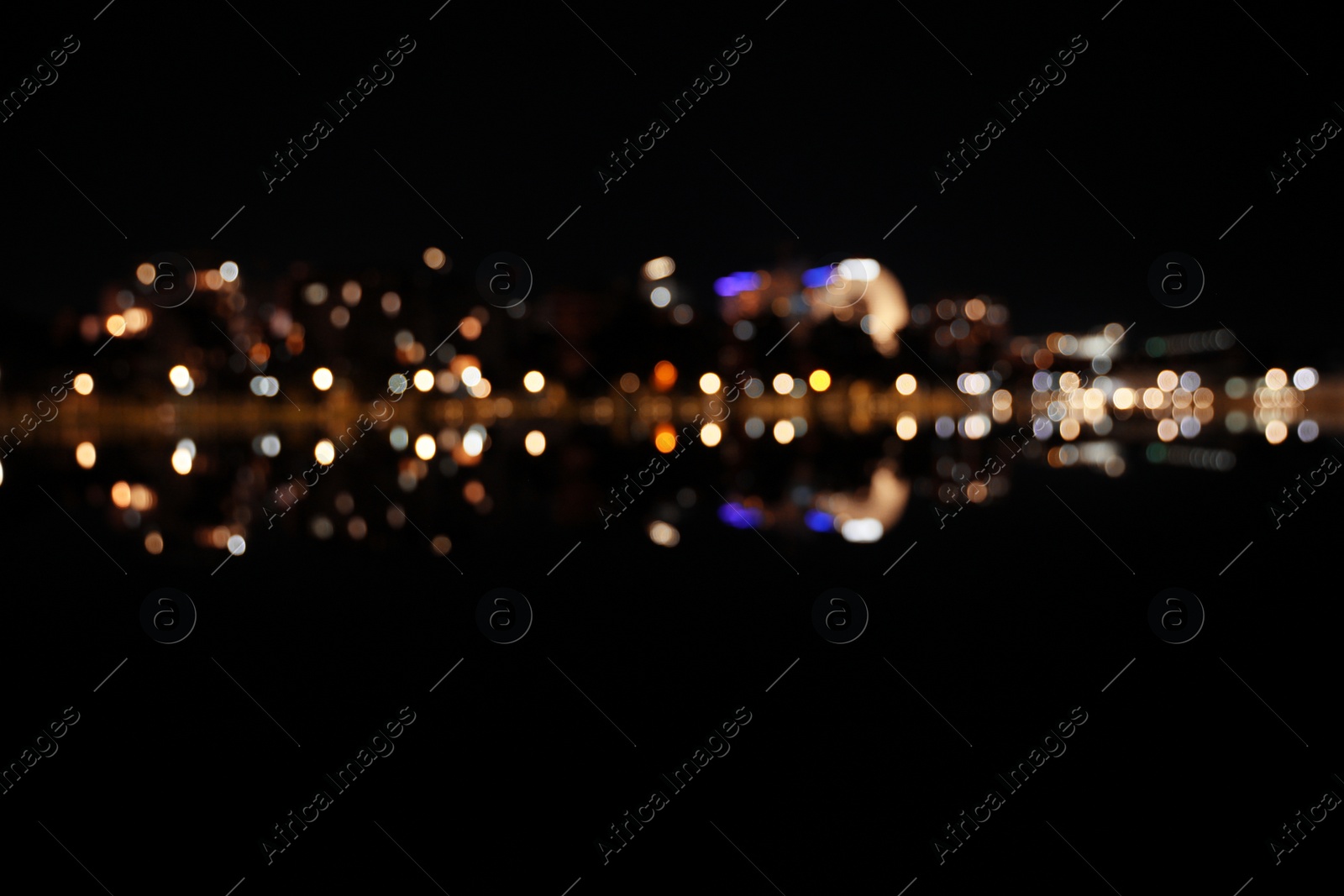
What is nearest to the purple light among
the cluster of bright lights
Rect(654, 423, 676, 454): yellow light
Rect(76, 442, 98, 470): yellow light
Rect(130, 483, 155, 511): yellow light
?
the cluster of bright lights

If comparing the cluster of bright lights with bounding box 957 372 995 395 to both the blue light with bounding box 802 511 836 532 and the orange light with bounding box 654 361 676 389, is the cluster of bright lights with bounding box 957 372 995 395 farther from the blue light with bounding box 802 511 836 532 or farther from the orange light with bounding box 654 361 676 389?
the blue light with bounding box 802 511 836 532

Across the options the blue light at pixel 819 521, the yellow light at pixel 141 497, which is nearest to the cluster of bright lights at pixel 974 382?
the yellow light at pixel 141 497

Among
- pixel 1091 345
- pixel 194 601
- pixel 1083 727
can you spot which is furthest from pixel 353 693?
pixel 1091 345

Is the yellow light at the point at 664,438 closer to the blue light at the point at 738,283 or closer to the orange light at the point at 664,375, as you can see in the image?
the orange light at the point at 664,375

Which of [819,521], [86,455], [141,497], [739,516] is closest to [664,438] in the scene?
[86,455]

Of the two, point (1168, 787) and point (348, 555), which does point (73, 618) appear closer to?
point (348, 555)

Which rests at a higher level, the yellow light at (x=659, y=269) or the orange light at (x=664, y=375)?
the yellow light at (x=659, y=269)
